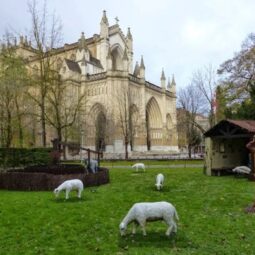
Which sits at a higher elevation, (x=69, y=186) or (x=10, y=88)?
(x=10, y=88)

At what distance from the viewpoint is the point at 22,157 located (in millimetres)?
28031

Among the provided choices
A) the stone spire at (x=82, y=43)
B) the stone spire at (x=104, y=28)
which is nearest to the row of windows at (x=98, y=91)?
the stone spire at (x=82, y=43)

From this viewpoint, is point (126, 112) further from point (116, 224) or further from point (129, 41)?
point (116, 224)

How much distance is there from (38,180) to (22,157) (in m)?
11.6

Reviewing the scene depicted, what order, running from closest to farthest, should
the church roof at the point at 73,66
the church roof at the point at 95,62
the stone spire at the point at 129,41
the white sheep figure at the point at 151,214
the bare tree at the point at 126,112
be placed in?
1. the white sheep figure at the point at 151,214
2. the bare tree at the point at 126,112
3. the church roof at the point at 73,66
4. the church roof at the point at 95,62
5. the stone spire at the point at 129,41

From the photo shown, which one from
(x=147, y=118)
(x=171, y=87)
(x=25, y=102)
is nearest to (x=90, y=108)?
(x=147, y=118)

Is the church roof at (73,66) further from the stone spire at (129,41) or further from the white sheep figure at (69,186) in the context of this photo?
the white sheep figure at (69,186)

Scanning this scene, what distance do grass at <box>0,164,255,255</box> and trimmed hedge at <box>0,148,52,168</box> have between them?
1025 centimetres

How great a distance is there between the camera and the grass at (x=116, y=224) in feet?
24.5

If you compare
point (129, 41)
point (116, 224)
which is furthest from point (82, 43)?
point (116, 224)

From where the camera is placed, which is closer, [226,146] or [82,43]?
[226,146]

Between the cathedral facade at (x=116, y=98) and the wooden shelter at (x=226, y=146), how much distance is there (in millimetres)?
24234

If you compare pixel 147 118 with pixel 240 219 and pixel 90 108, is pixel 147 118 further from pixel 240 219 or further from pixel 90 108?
pixel 240 219

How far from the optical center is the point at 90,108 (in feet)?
201
